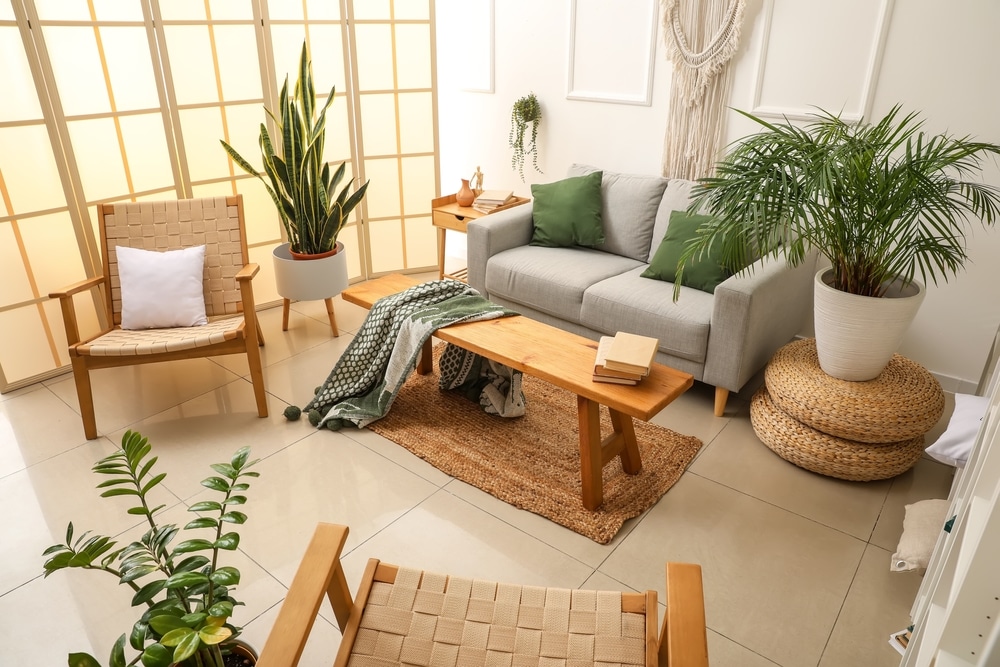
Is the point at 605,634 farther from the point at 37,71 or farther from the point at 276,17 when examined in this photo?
the point at 276,17

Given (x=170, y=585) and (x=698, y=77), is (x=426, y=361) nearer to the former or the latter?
(x=698, y=77)

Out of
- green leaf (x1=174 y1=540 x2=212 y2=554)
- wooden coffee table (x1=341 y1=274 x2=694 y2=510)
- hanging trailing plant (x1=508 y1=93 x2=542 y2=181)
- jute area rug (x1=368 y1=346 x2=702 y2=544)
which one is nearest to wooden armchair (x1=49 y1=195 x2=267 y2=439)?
jute area rug (x1=368 y1=346 x2=702 y2=544)

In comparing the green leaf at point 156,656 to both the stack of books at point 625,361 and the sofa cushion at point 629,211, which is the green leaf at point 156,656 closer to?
the stack of books at point 625,361

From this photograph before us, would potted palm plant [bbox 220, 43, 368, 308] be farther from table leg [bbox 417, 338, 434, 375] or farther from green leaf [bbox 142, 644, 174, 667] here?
green leaf [bbox 142, 644, 174, 667]

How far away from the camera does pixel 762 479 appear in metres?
2.54

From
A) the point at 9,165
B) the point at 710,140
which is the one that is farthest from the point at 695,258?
the point at 9,165

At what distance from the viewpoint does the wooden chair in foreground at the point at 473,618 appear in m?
1.33

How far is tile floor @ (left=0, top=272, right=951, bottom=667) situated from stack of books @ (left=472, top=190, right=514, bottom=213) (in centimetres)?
170

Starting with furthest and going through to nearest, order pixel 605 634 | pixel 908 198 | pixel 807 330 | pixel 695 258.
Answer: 1. pixel 807 330
2. pixel 695 258
3. pixel 908 198
4. pixel 605 634

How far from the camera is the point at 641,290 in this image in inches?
122

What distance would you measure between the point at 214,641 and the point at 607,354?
1515mm

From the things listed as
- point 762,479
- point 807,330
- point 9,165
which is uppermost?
point 9,165

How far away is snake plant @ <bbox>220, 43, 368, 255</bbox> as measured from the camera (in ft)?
10.8

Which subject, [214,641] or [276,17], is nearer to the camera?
[214,641]
